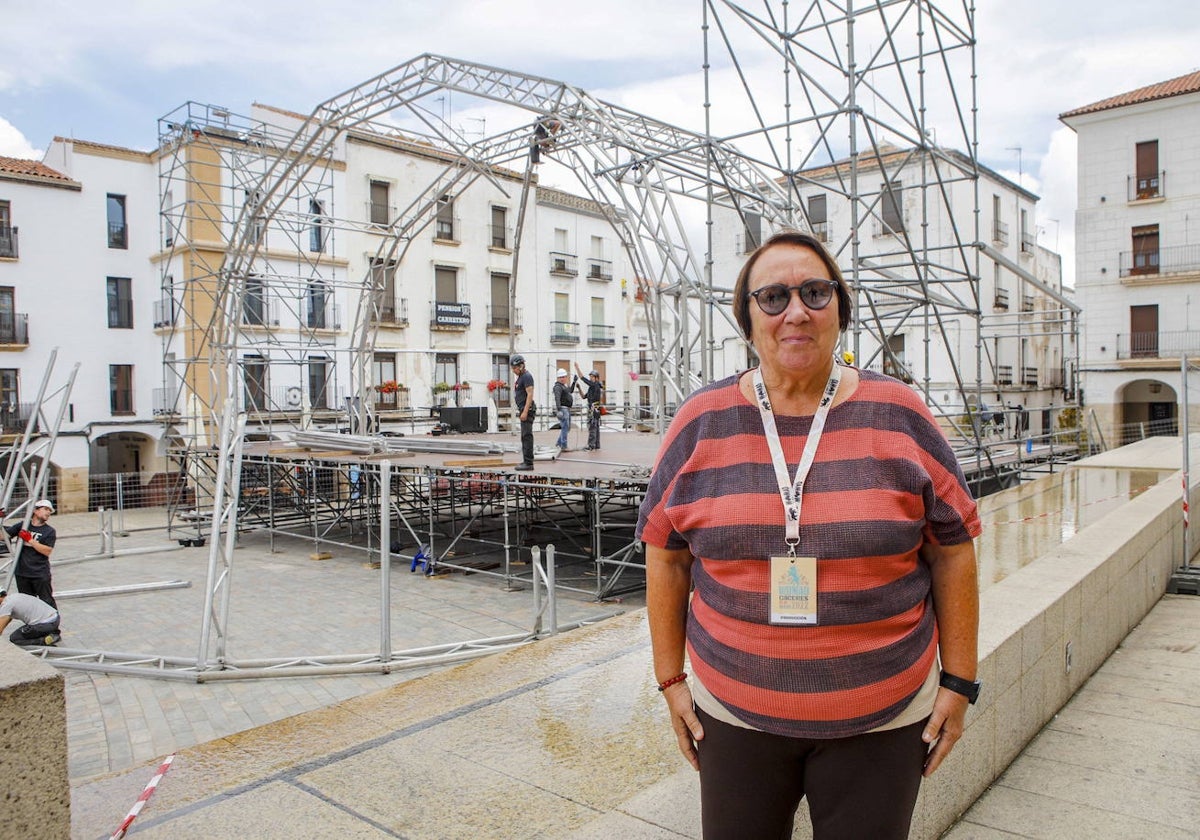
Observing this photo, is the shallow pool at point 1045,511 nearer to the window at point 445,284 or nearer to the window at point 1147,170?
the window at point 1147,170

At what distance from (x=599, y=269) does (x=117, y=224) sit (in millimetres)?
17535

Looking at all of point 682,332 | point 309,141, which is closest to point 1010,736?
point 682,332

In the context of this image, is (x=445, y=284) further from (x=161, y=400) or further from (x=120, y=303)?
(x=120, y=303)

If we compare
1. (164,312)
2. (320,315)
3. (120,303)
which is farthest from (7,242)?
(320,315)

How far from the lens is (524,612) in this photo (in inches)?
467

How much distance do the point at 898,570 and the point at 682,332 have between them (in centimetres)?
945

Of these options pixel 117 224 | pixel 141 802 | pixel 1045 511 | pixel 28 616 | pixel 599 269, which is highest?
pixel 117 224

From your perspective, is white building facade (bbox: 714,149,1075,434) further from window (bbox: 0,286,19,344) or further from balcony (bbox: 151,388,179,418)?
window (bbox: 0,286,19,344)

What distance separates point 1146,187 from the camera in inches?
1068

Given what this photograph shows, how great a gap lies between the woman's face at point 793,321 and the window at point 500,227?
105 ft

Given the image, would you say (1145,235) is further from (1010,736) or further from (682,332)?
(1010,736)

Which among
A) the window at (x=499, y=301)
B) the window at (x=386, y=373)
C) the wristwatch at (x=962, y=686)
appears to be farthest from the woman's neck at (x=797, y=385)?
the window at (x=499, y=301)

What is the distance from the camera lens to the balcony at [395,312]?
94.8 ft

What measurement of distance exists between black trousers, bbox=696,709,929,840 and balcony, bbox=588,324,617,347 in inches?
1320
